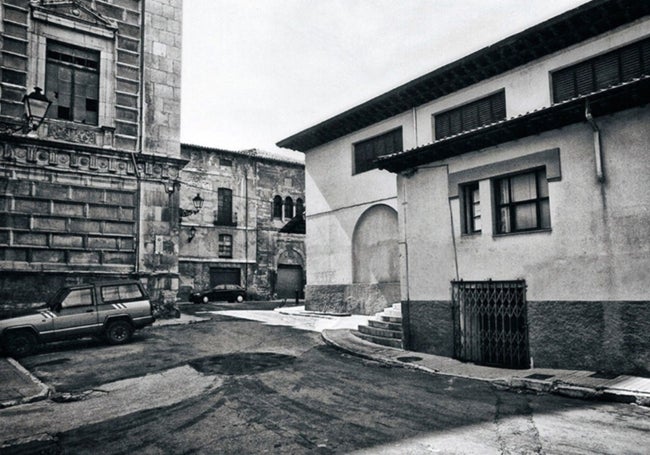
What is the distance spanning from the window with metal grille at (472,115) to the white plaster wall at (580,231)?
4586 millimetres

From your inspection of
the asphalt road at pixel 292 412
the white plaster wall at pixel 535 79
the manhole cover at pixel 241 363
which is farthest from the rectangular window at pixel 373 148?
the asphalt road at pixel 292 412

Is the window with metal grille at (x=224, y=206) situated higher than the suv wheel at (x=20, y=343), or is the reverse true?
the window with metal grille at (x=224, y=206)

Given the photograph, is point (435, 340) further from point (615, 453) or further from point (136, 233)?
point (136, 233)

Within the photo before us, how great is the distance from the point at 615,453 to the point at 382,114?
1537 cm

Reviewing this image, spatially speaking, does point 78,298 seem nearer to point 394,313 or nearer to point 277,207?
point 394,313

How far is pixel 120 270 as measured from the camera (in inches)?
671

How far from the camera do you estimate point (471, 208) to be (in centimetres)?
1159

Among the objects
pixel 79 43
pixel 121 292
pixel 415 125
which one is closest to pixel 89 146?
pixel 79 43

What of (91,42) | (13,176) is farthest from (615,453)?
(91,42)

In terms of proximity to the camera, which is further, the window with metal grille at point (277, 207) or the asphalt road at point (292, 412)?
the window with metal grille at point (277, 207)

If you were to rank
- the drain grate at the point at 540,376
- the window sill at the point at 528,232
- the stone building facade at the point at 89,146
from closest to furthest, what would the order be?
the drain grate at the point at 540,376 → the window sill at the point at 528,232 → the stone building facade at the point at 89,146

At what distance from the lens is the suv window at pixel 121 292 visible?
1307cm

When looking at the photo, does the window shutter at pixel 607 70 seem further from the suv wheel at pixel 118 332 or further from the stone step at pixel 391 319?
the suv wheel at pixel 118 332

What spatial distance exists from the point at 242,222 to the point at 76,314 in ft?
78.7
